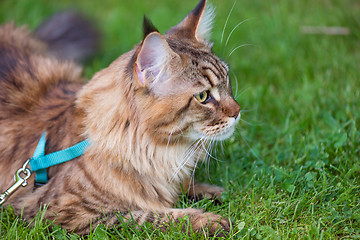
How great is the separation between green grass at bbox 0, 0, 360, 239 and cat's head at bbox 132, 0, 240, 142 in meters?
0.47

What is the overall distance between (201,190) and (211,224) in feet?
1.22

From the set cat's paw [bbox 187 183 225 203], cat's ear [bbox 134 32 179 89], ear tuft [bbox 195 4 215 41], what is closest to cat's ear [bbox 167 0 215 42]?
ear tuft [bbox 195 4 215 41]

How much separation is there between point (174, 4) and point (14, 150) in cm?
314

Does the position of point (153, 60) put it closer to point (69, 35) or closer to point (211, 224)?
point (211, 224)

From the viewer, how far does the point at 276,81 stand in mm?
3539

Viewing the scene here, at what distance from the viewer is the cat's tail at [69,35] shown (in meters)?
3.39

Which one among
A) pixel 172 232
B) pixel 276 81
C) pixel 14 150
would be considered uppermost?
pixel 14 150

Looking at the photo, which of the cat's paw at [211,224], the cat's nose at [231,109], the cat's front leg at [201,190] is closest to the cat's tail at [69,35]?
the cat's front leg at [201,190]

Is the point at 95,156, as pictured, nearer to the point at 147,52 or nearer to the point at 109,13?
the point at 147,52

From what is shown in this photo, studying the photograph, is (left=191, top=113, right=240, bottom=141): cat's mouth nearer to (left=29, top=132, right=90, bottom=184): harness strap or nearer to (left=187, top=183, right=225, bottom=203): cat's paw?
(left=187, top=183, right=225, bottom=203): cat's paw

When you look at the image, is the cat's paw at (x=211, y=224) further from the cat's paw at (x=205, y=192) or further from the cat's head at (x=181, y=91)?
the cat's head at (x=181, y=91)

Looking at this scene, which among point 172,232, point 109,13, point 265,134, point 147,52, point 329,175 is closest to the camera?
point 147,52

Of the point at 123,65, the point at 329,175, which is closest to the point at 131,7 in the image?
the point at 123,65

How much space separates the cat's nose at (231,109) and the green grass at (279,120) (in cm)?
46
